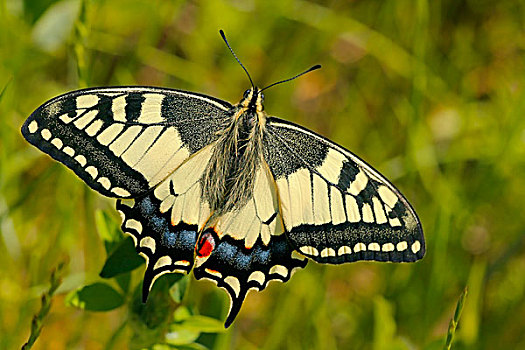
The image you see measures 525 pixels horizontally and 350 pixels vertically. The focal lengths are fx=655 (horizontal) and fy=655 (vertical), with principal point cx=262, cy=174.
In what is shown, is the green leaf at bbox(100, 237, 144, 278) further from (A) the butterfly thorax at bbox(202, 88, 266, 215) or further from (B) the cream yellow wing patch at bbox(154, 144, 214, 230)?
(A) the butterfly thorax at bbox(202, 88, 266, 215)

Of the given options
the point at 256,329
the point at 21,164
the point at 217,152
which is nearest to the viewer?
the point at 217,152

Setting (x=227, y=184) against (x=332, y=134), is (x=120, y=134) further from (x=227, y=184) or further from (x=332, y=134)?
(x=332, y=134)

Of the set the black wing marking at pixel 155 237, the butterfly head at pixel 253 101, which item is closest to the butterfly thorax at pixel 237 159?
the butterfly head at pixel 253 101

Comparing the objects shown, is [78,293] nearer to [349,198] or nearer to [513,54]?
[349,198]

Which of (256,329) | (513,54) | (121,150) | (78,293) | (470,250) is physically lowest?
(78,293)

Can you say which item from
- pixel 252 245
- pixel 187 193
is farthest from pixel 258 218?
pixel 187 193

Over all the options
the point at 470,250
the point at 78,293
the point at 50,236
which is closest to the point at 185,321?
the point at 78,293
